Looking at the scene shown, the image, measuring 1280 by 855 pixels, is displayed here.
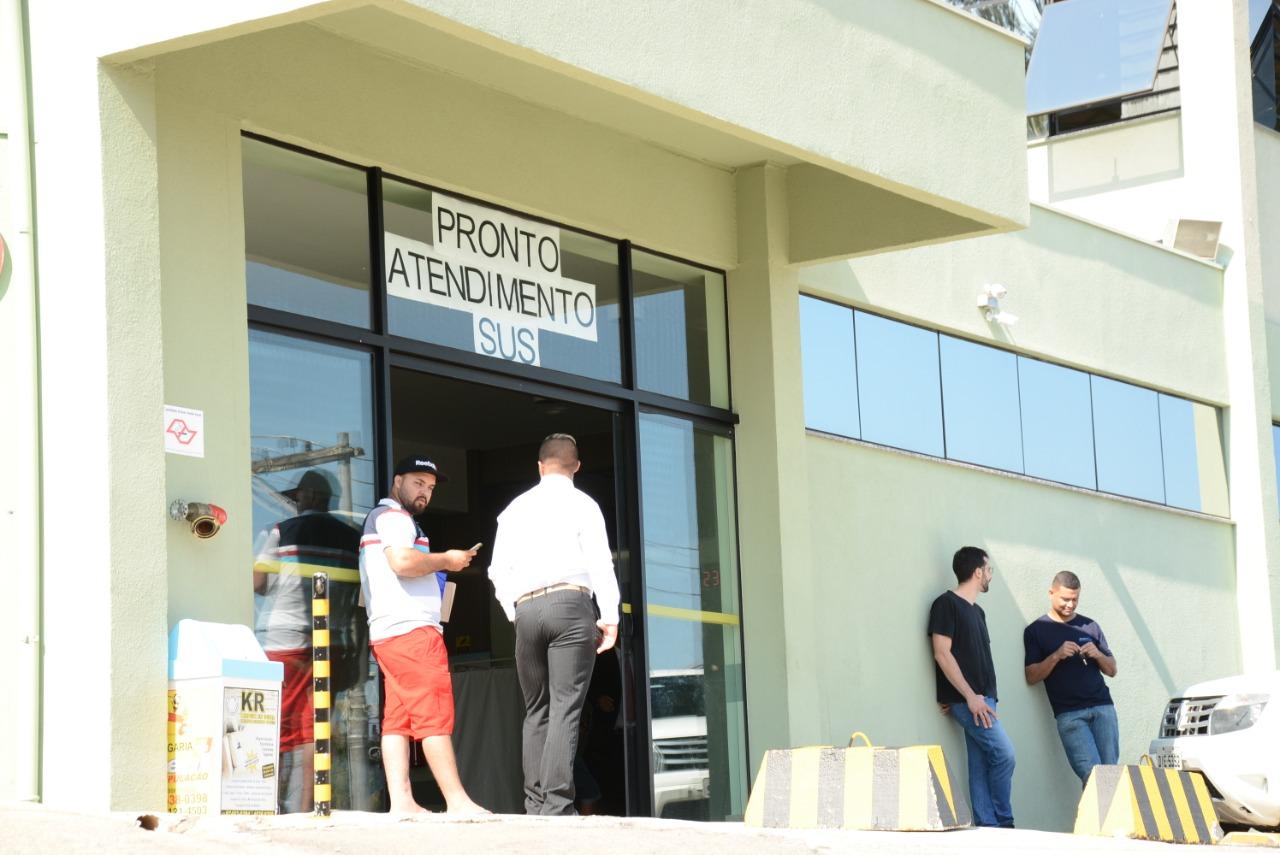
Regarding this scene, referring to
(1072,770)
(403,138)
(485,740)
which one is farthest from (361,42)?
(1072,770)

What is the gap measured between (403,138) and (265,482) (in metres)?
2.18

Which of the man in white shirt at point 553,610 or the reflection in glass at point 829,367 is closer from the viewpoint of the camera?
the man in white shirt at point 553,610

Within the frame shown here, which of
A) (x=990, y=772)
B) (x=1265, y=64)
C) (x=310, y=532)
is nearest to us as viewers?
(x=310, y=532)

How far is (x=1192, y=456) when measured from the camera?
1814cm

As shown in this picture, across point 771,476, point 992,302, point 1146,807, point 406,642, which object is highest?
point 992,302

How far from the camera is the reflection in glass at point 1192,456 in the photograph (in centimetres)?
1780

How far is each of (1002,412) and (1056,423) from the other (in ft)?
2.93

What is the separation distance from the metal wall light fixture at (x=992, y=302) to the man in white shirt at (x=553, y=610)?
22.2 feet

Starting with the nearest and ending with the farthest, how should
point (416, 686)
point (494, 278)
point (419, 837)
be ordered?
point (419, 837) → point (416, 686) → point (494, 278)

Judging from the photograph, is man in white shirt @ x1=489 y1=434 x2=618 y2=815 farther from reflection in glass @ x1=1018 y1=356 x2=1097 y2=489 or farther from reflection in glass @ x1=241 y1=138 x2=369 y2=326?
reflection in glass @ x1=1018 y1=356 x2=1097 y2=489

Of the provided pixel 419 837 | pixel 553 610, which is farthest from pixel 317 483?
pixel 419 837

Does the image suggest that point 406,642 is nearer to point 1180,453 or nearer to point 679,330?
point 679,330

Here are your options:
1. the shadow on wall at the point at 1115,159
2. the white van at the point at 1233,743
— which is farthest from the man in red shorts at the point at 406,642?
the shadow on wall at the point at 1115,159

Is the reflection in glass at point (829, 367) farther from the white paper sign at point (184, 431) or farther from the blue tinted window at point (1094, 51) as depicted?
the blue tinted window at point (1094, 51)
